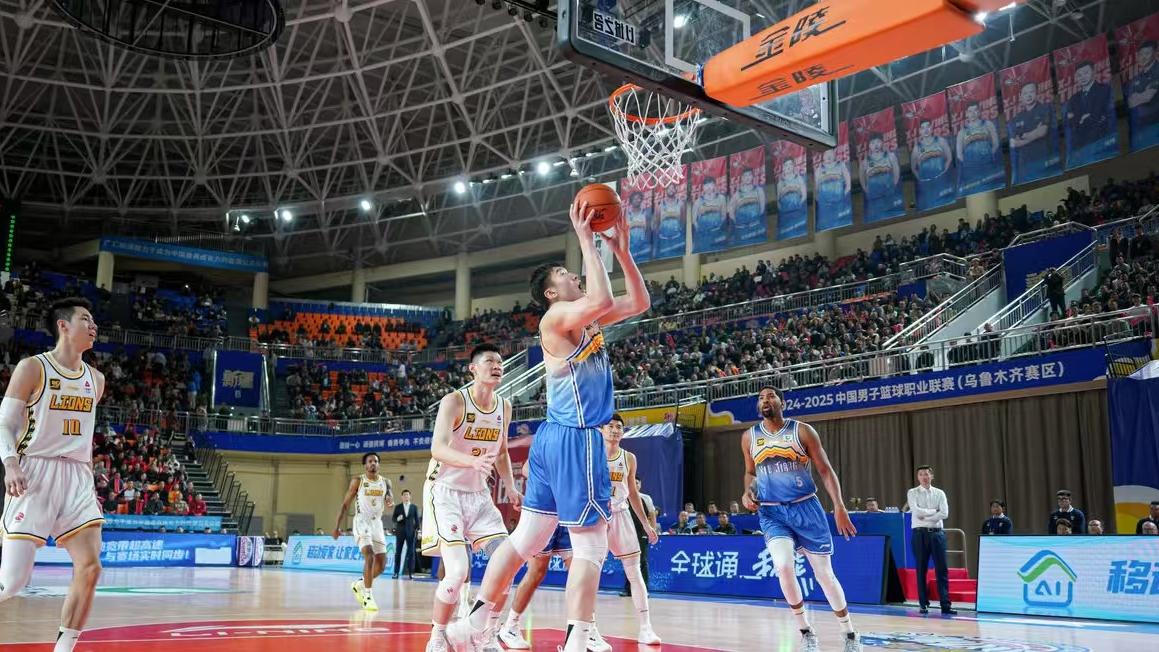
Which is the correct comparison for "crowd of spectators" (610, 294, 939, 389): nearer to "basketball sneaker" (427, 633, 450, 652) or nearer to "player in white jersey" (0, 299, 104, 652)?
"basketball sneaker" (427, 633, 450, 652)

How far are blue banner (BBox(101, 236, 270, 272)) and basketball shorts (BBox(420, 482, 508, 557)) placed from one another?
3490 centimetres

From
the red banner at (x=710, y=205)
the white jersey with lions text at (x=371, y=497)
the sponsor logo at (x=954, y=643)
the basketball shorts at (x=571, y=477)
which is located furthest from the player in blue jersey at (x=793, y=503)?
the red banner at (x=710, y=205)

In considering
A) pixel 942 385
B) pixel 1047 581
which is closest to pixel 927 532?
pixel 1047 581

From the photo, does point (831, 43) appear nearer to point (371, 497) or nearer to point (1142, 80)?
point (371, 497)

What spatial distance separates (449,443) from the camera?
653 cm

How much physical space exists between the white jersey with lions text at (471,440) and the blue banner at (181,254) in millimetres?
34998

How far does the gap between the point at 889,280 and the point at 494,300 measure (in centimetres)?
2025

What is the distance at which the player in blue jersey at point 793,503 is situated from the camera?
7180mm

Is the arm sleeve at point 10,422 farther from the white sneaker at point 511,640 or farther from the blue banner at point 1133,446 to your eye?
the blue banner at point 1133,446

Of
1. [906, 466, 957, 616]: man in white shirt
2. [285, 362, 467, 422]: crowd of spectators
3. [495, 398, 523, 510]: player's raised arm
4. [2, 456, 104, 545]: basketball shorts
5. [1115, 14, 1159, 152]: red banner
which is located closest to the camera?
[2, 456, 104, 545]: basketball shorts

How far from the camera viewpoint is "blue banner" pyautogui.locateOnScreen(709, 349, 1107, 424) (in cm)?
1658

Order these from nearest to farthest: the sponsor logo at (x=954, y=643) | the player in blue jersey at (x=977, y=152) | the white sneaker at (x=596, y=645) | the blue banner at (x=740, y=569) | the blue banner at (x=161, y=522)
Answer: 1. the white sneaker at (x=596, y=645)
2. the sponsor logo at (x=954, y=643)
3. the blue banner at (x=740, y=569)
4. the player in blue jersey at (x=977, y=152)
5. the blue banner at (x=161, y=522)

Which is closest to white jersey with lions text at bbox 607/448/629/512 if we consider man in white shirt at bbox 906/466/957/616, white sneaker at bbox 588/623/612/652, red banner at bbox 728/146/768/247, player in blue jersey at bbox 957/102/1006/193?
white sneaker at bbox 588/623/612/652

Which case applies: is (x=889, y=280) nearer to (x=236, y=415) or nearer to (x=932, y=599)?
(x=932, y=599)
